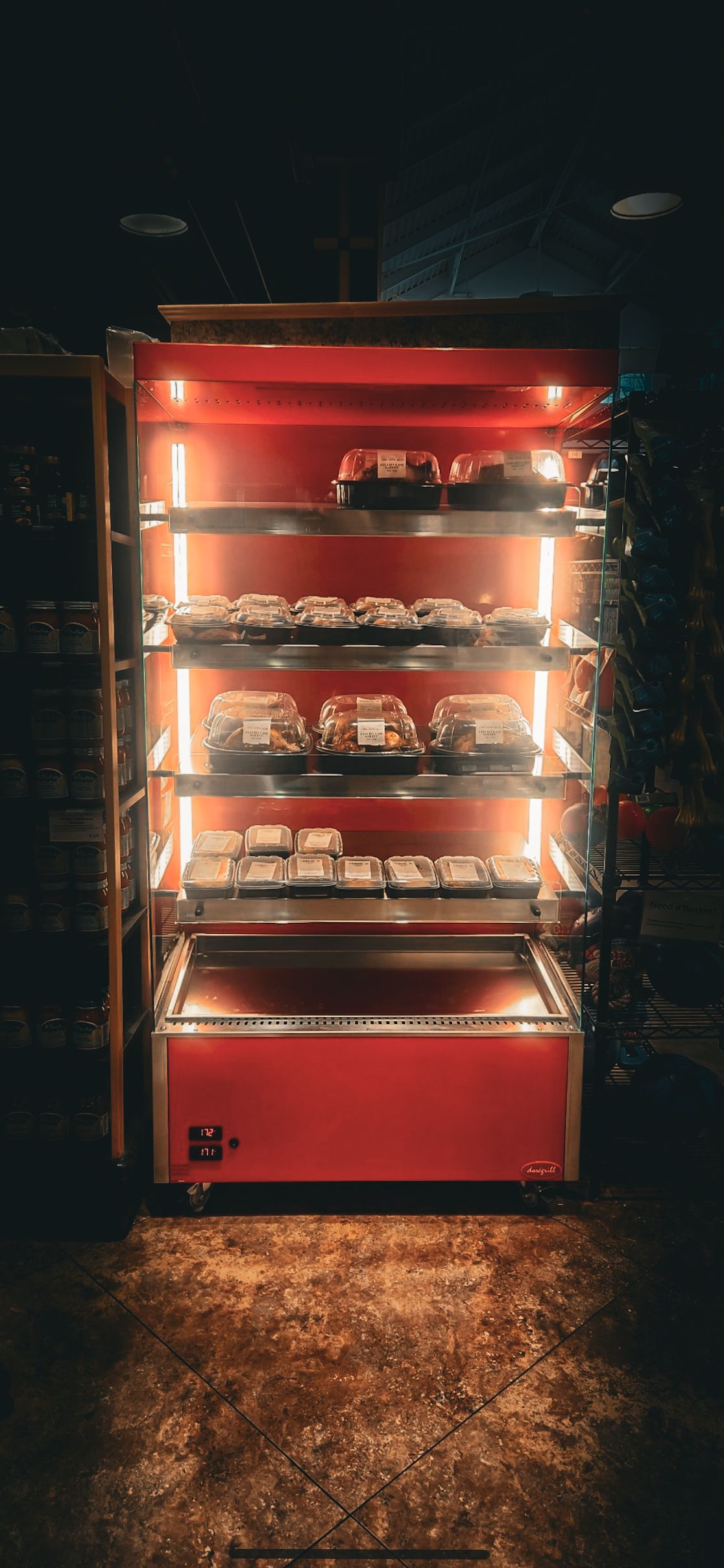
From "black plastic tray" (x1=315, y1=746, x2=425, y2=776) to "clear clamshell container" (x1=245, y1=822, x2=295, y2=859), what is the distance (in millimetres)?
404

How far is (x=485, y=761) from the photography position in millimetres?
2637

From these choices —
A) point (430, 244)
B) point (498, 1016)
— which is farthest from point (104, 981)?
point (430, 244)

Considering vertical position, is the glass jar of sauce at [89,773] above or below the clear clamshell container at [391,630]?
below

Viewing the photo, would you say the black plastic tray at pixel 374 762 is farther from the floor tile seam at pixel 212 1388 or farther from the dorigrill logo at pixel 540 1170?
the floor tile seam at pixel 212 1388

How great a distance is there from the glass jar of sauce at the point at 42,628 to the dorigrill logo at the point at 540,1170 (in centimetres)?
206

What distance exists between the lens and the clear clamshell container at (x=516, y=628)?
2.63m

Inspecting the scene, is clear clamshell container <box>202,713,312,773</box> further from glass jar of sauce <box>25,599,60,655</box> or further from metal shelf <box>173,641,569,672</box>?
glass jar of sauce <box>25,599,60,655</box>

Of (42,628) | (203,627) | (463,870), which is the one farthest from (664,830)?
(42,628)

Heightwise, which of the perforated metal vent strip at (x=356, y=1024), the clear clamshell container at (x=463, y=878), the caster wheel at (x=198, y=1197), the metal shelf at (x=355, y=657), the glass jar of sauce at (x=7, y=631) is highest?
the glass jar of sauce at (x=7, y=631)

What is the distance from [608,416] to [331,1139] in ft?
7.45

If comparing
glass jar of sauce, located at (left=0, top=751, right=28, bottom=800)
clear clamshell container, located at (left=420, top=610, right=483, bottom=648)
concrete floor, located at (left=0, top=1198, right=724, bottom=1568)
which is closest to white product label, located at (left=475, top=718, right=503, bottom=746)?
clear clamshell container, located at (left=420, top=610, right=483, bottom=648)

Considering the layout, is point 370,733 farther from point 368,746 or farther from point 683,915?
point 683,915

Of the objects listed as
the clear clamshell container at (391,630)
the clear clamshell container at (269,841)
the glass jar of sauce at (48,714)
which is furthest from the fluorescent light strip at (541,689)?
the glass jar of sauce at (48,714)

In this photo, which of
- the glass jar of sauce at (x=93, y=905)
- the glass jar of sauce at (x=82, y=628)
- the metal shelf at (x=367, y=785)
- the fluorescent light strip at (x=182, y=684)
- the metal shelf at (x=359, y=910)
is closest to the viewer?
the glass jar of sauce at (x=82, y=628)
